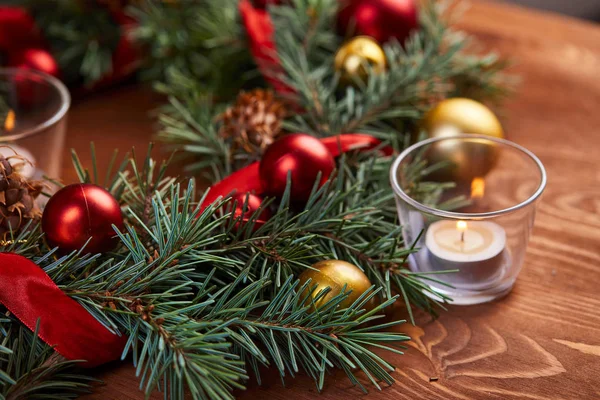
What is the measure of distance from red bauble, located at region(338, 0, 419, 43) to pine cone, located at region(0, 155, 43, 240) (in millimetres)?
407

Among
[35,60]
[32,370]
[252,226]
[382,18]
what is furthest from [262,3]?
[32,370]

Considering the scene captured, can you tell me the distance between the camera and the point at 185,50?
0.80 m

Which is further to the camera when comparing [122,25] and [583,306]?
[122,25]

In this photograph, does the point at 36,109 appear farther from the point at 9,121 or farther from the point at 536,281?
the point at 536,281

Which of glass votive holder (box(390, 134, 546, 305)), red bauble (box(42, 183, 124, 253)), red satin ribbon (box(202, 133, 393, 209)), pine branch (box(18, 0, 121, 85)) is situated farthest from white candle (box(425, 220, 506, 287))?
pine branch (box(18, 0, 121, 85))

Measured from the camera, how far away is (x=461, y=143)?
1.94 feet

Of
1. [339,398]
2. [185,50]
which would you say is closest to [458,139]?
[339,398]

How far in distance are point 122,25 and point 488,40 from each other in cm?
46

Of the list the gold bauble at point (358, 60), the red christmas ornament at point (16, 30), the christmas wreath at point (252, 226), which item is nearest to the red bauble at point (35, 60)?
the red christmas ornament at point (16, 30)

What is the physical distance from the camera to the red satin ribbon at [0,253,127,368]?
1.41 ft

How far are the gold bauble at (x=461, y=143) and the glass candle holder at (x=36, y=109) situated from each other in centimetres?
33

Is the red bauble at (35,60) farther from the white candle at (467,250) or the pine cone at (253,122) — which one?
the white candle at (467,250)

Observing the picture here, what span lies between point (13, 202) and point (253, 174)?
0.18m

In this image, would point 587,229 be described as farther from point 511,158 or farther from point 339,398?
point 339,398
